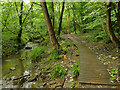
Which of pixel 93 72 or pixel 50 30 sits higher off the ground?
pixel 50 30

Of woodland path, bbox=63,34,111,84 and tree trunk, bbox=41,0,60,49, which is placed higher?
tree trunk, bbox=41,0,60,49

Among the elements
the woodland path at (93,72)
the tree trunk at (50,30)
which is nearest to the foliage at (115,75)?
the woodland path at (93,72)

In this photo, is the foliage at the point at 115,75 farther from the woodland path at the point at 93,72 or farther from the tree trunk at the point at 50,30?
the tree trunk at the point at 50,30

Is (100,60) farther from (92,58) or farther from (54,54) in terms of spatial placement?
(54,54)

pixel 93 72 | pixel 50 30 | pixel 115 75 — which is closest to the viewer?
pixel 115 75

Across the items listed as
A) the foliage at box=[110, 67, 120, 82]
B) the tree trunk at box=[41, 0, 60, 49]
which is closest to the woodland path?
the foliage at box=[110, 67, 120, 82]

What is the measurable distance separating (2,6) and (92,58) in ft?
32.2

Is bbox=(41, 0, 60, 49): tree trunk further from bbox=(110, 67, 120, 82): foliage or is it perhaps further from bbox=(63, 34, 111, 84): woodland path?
bbox=(110, 67, 120, 82): foliage

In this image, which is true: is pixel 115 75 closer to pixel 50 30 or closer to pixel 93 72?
pixel 93 72

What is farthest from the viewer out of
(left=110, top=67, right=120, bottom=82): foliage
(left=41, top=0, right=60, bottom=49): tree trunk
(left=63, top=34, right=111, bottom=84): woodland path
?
(left=41, top=0, right=60, bottom=49): tree trunk

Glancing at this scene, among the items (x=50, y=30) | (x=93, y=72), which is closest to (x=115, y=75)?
(x=93, y=72)

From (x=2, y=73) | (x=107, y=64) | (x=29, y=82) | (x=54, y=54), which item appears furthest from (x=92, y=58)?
(x=2, y=73)

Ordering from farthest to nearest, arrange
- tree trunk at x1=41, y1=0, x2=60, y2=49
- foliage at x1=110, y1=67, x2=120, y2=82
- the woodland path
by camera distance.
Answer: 1. tree trunk at x1=41, y1=0, x2=60, y2=49
2. the woodland path
3. foliage at x1=110, y1=67, x2=120, y2=82

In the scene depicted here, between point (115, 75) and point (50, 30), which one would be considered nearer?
point (115, 75)
